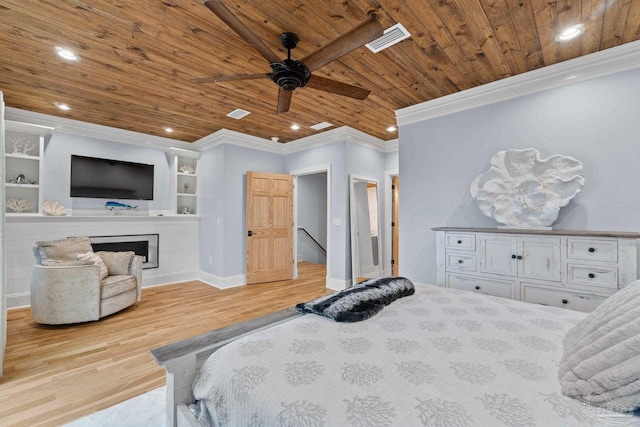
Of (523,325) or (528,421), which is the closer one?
(528,421)

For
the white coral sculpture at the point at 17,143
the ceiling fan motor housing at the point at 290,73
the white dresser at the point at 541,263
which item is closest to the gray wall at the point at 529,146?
the white dresser at the point at 541,263

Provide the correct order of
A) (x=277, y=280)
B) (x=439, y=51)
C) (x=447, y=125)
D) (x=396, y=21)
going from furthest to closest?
(x=277, y=280)
(x=447, y=125)
(x=439, y=51)
(x=396, y=21)

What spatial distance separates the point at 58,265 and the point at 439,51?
14.3ft

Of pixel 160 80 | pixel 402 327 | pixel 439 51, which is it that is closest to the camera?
pixel 402 327

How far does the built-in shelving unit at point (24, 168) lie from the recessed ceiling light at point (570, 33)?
18.6 feet

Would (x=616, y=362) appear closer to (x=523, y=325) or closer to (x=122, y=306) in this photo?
(x=523, y=325)

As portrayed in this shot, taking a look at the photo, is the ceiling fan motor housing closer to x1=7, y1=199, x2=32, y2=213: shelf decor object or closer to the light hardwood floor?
the light hardwood floor

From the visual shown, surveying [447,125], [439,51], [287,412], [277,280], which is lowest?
[277,280]

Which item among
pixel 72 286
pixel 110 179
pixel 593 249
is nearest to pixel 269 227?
pixel 110 179

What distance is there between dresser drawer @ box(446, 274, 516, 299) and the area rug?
254 cm

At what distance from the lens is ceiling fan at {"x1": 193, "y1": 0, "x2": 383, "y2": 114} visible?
165 cm

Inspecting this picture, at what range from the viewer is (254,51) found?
244 cm

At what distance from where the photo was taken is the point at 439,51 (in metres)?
2.43

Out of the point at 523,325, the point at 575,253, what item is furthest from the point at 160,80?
the point at 575,253
